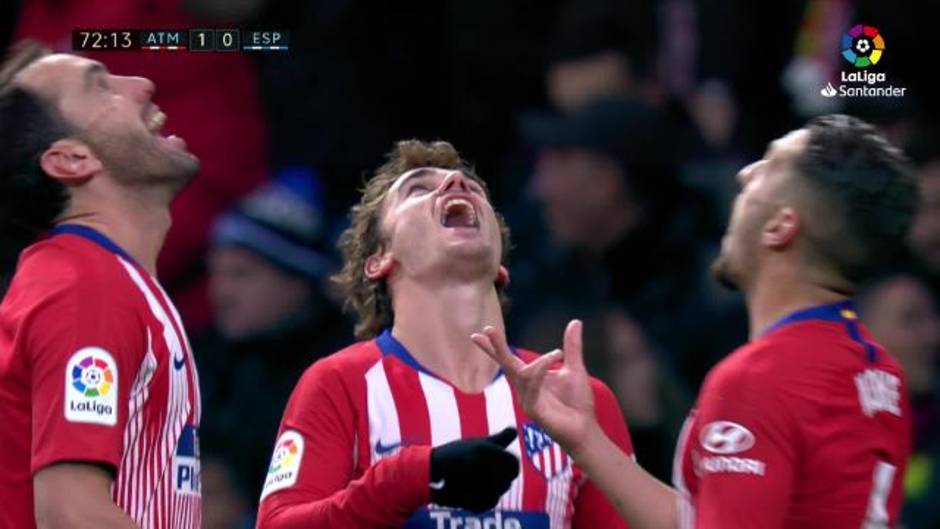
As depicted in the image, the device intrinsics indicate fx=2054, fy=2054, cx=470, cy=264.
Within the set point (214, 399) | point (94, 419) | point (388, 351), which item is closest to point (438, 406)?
point (388, 351)

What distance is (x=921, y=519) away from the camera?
586 cm

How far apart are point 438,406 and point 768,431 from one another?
1034mm

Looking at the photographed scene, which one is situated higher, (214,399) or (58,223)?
(58,223)

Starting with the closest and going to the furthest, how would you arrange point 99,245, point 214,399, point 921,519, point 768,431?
point 768,431 → point 99,245 → point 921,519 → point 214,399

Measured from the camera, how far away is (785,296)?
13.1 ft

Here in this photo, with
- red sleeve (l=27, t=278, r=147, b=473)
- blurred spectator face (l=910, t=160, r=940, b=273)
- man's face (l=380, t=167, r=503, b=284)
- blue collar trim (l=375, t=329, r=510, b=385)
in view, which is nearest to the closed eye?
man's face (l=380, t=167, r=503, b=284)

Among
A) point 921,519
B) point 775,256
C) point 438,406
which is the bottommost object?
point 921,519

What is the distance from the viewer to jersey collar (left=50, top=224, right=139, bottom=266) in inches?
175

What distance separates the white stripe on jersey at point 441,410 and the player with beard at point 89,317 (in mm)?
517

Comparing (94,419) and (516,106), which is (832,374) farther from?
(516,106)

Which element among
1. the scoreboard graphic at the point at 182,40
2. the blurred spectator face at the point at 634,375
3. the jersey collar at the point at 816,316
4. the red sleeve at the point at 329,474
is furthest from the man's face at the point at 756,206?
the scoreboard graphic at the point at 182,40

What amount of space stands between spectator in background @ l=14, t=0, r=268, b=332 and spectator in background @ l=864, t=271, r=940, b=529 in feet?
6.28

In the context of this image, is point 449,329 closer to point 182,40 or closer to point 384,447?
point 384,447

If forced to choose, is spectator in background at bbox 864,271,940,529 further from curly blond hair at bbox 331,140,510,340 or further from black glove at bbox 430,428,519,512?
black glove at bbox 430,428,519,512
